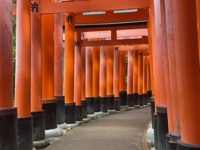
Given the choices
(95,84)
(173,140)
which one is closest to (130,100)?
(95,84)

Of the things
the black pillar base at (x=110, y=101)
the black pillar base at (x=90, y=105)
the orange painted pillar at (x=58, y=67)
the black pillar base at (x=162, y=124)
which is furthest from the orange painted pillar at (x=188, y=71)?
the black pillar base at (x=110, y=101)

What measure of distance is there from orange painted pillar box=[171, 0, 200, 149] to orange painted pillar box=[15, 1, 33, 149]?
5.14 metres

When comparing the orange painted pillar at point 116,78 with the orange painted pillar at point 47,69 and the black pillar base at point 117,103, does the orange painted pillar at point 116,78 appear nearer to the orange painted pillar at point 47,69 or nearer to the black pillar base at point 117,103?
the black pillar base at point 117,103

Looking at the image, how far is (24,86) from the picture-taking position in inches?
339

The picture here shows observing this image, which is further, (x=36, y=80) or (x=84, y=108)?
(x=84, y=108)

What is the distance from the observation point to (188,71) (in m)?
4.21

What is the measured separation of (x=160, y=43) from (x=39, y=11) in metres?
4.57

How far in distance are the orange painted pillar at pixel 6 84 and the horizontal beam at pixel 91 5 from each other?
10.0 ft

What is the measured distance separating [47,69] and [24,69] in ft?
6.18

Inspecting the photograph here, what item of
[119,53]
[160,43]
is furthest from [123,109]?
[160,43]

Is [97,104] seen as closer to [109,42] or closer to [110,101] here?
[110,101]

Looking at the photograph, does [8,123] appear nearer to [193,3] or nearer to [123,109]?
[193,3]

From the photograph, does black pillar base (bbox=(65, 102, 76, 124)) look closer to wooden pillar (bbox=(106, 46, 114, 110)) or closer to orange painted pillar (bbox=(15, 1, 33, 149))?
orange painted pillar (bbox=(15, 1, 33, 149))

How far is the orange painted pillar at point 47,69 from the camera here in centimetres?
1047
